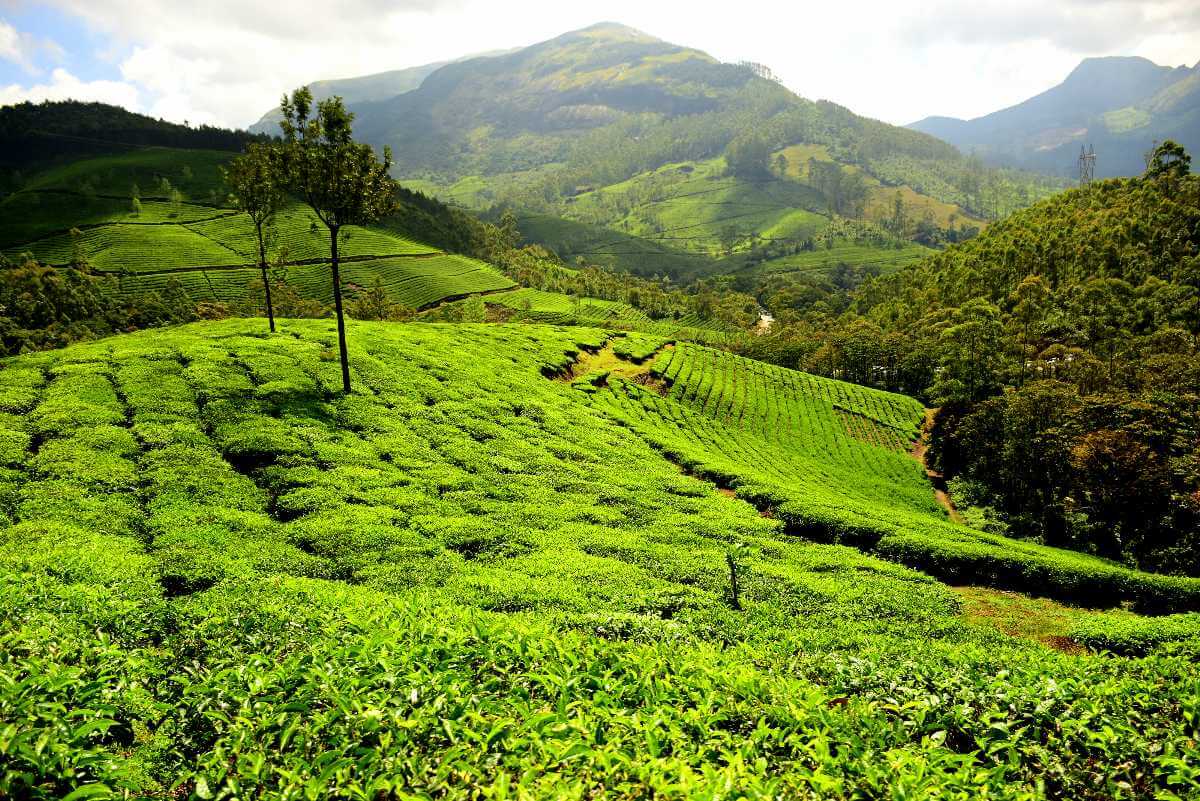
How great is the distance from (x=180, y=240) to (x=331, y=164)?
12626 cm

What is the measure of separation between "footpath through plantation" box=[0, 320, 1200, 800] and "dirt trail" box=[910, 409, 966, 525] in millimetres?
21019

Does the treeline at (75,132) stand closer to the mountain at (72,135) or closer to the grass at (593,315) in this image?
the mountain at (72,135)

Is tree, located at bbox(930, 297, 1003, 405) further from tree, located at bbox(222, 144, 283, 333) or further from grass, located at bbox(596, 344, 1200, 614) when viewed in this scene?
tree, located at bbox(222, 144, 283, 333)

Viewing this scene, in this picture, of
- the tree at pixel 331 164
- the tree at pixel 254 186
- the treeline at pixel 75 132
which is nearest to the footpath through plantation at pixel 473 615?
the tree at pixel 254 186

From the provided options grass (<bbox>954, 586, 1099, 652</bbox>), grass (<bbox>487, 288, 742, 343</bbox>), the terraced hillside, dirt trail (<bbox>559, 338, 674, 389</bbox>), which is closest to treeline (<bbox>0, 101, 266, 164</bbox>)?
the terraced hillside

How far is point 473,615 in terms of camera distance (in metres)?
10.5

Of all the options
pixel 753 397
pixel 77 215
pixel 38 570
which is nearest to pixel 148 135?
pixel 77 215

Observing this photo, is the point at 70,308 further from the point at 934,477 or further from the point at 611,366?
the point at 934,477

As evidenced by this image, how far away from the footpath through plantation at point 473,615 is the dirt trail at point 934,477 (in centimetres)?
2102

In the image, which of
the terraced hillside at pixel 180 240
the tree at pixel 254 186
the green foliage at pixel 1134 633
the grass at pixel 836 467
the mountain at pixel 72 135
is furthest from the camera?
the mountain at pixel 72 135

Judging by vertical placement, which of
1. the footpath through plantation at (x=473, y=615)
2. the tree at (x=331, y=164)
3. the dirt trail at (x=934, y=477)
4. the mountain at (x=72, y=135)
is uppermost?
the mountain at (x=72, y=135)

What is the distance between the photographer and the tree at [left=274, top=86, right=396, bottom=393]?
91.7 ft

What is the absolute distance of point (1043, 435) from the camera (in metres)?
43.0

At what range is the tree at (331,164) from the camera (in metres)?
27.9
